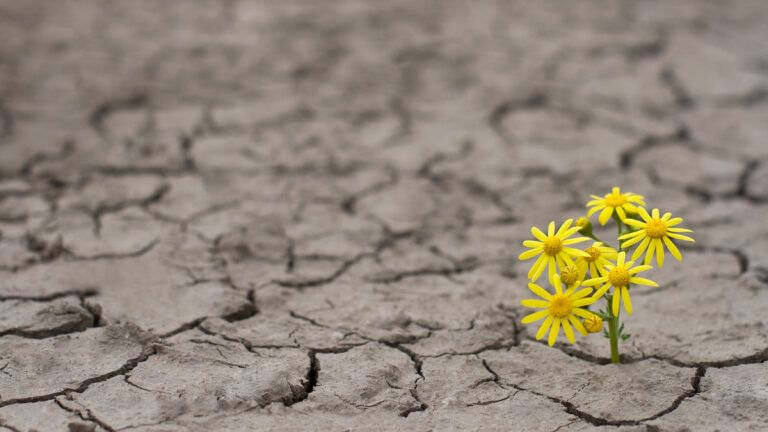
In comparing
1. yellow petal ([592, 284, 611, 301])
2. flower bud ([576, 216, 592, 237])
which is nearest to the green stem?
yellow petal ([592, 284, 611, 301])

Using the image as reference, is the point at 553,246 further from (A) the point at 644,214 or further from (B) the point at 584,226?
(A) the point at 644,214

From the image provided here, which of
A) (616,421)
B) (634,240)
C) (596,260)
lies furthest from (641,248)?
(616,421)

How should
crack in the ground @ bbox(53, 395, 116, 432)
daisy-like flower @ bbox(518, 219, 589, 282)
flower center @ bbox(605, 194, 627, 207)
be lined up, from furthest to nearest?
flower center @ bbox(605, 194, 627, 207), daisy-like flower @ bbox(518, 219, 589, 282), crack in the ground @ bbox(53, 395, 116, 432)

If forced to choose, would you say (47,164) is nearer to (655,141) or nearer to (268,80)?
(268,80)

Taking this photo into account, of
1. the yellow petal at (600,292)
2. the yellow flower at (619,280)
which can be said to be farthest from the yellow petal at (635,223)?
the yellow petal at (600,292)

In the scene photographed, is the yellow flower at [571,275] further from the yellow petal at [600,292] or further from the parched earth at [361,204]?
the parched earth at [361,204]

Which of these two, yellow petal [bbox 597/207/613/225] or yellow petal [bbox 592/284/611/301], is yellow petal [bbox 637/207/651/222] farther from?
yellow petal [bbox 592/284/611/301]
